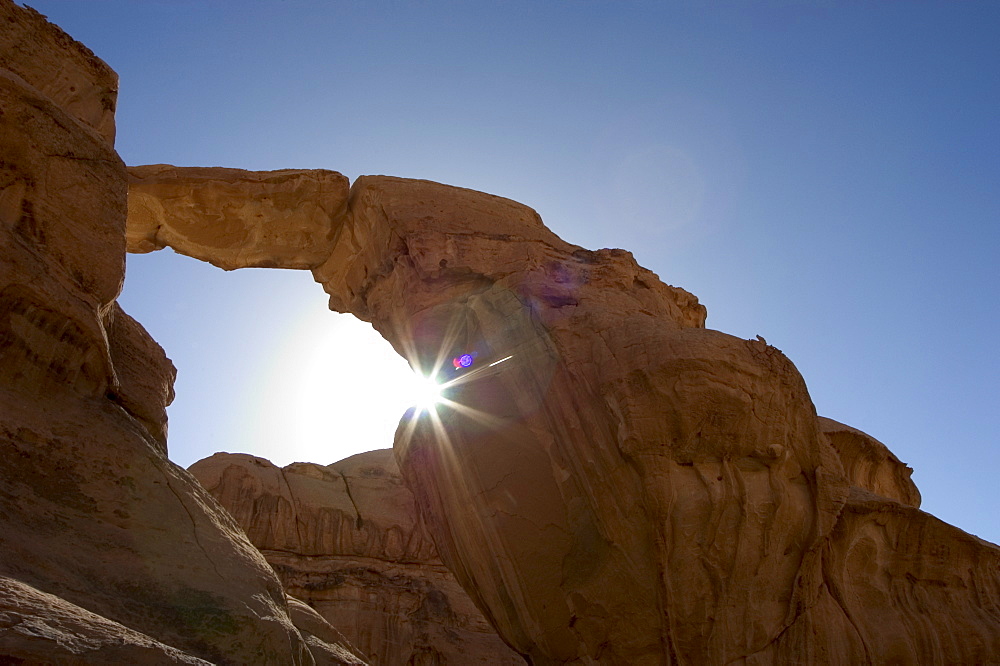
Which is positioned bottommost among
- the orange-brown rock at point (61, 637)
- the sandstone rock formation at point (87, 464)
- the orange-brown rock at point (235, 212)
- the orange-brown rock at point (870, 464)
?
the orange-brown rock at point (61, 637)

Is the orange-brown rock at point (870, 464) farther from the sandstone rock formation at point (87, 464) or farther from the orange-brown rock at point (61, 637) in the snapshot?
the orange-brown rock at point (61, 637)

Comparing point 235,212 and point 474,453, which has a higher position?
point 235,212

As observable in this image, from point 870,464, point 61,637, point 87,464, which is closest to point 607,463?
point 870,464

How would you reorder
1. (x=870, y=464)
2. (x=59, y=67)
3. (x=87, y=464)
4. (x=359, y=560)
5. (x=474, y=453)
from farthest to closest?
(x=359, y=560) < (x=870, y=464) < (x=474, y=453) < (x=59, y=67) < (x=87, y=464)

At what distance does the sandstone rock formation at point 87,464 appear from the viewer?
4471 millimetres

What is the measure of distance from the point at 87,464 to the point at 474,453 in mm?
7561

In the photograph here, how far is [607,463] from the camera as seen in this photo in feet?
38.2

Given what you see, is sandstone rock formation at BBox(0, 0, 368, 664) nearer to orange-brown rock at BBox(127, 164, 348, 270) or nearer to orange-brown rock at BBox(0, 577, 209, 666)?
orange-brown rock at BBox(0, 577, 209, 666)

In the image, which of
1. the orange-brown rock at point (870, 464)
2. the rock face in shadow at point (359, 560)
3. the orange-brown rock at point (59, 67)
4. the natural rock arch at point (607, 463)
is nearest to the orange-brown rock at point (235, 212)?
the natural rock arch at point (607, 463)

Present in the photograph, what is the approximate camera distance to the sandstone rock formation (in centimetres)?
447

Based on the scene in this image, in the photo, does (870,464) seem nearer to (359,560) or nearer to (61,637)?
(359,560)

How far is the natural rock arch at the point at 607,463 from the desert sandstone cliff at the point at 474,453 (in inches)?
1.5

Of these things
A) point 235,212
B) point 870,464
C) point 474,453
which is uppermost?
point 235,212

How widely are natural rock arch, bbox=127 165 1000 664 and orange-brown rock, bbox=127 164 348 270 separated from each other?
4 cm
